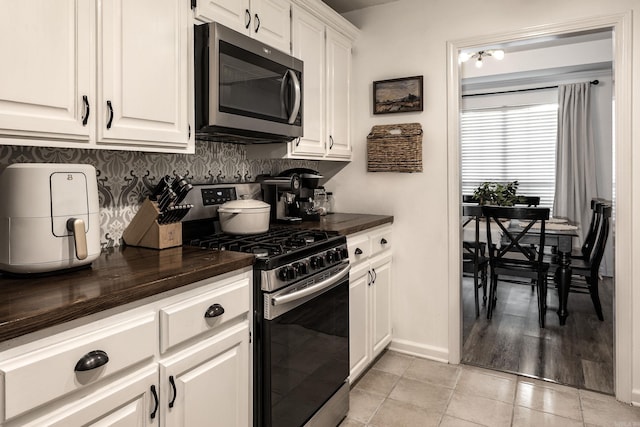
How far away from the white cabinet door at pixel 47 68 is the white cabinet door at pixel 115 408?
2.44 ft

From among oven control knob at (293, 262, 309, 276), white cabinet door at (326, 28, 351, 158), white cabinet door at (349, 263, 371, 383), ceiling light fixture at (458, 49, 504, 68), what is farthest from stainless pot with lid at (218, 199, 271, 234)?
ceiling light fixture at (458, 49, 504, 68)

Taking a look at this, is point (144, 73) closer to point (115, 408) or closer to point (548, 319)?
point (115, 408)

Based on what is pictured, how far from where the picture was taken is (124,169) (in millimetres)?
1860

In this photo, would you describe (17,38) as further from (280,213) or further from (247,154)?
(280,213)

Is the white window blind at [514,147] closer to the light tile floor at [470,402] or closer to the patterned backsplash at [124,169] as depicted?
the light tile floor at [470,402]

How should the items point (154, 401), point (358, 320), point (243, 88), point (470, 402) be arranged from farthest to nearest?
point (358, 320) → point (470, 402) → point (243, 88) → point (154, 401)

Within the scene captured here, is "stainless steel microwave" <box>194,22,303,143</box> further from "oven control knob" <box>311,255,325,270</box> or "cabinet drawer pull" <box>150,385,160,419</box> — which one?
"cabinet drawer pull" <box>150,385,160,419</box>

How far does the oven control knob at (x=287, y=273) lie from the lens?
1646 mm

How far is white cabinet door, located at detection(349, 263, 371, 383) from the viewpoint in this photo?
2348mm

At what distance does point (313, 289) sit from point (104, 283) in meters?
0.87

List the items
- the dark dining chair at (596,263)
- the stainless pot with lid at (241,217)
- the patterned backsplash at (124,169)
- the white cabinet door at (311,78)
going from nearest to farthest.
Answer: the patterned backsplash at (124,169), the stainless pot with lid at (241,217), the white cabinet door at (311,78), the dark dining chair at (596,263)

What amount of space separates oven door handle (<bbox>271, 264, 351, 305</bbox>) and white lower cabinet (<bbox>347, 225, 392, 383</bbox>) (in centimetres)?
25

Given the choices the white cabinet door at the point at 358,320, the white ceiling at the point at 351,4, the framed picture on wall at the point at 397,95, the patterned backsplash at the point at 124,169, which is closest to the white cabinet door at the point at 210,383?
the patterned backsplash at the point at 124,169

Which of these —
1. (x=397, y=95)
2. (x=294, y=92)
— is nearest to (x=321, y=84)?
(x=294, y=92)
